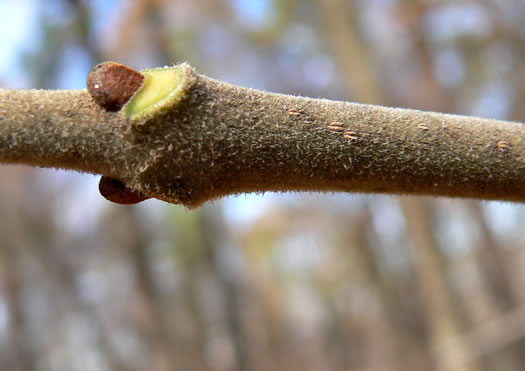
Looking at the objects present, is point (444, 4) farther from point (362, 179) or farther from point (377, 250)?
point (377, 250)

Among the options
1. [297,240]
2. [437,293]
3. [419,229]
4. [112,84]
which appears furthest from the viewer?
[297,240]

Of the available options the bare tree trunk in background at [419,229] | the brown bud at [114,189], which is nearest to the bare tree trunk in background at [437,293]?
the bare tree trunk in background at [419,229]

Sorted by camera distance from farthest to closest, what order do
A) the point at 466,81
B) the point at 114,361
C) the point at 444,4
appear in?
the point at 114,361, the point at 466,81, the point at 444,4

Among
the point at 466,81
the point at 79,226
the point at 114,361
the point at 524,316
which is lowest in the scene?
the point at 524,316

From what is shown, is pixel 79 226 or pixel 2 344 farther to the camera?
pixel 2 344

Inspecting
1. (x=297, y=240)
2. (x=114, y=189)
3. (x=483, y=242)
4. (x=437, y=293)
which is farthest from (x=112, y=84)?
(x=297, y=240)

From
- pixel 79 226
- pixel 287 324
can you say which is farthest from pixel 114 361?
pixel 287 324

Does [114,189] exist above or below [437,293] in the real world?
below

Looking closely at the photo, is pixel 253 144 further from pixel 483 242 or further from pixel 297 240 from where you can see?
pixel 297 240
